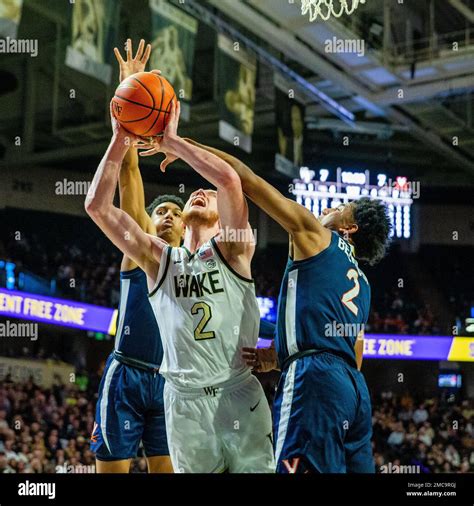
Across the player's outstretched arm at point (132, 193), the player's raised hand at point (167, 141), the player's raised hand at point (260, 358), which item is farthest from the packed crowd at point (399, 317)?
the player's raised hand at point (167, 141)

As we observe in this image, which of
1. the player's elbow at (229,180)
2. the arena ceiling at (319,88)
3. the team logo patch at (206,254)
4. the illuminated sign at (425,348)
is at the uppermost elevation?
the arena ceiling at (319,88)

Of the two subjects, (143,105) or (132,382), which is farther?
(132,382)

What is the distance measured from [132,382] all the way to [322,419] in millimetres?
1667

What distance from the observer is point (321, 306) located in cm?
420

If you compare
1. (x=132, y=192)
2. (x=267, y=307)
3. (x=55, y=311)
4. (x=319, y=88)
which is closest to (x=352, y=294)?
(x=132, y=192)

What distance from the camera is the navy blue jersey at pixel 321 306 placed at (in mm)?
4195

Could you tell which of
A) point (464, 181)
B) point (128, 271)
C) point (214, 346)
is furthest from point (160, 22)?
point (464, 181)

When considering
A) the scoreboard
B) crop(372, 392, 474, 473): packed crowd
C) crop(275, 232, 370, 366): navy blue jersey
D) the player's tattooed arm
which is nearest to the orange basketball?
the player's tattooed arm

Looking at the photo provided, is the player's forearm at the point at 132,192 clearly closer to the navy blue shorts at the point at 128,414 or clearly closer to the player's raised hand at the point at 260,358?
the navy blue shorts at the point at 128,414

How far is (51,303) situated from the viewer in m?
15.2

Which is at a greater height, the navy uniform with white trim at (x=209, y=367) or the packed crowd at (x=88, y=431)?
the navy uniform with white trim at (x=209, y=367)

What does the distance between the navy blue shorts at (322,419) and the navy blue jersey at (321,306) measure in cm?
8

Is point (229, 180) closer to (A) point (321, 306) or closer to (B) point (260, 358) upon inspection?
(A) point (321, 306)

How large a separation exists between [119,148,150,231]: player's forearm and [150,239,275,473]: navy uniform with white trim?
2.62 ft
